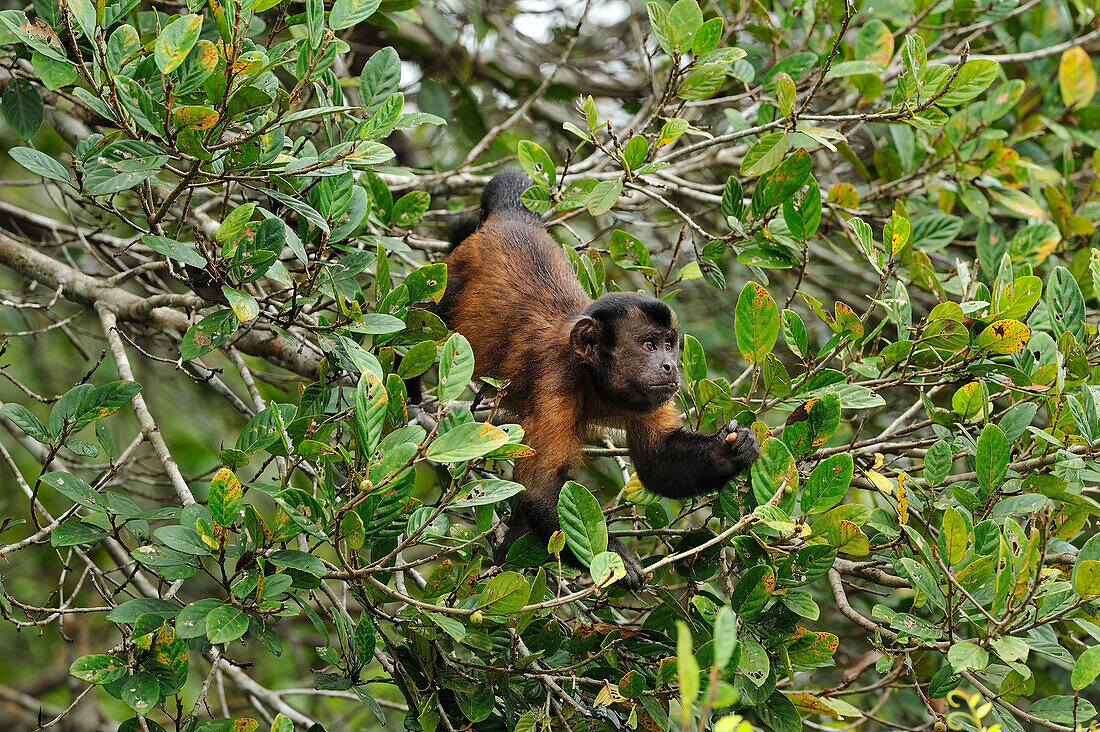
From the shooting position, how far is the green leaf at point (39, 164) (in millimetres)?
3236

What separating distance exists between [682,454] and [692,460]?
114mm

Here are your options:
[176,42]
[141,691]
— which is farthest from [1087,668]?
[176,42]

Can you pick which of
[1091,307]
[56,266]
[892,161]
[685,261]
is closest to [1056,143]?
[892,161]

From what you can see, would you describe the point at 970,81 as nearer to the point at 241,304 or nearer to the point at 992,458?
the point at 992,458

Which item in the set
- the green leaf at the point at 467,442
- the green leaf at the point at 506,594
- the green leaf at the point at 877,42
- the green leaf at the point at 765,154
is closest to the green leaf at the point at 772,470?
the green leaf at the point at 506,594

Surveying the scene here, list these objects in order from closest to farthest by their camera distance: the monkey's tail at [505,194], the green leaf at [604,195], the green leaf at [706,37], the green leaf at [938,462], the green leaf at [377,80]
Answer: the green leaf at [938,462]
the green leaf at [377,80]
the green leaf at [604,195]
the green leaf at [706,37]
the monkey's tail at [505,194]

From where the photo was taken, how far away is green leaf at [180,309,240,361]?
3236 millimetres

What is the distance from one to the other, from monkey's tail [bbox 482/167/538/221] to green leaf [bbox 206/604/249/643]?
3.11m

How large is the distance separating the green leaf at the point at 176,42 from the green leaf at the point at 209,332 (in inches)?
34.6

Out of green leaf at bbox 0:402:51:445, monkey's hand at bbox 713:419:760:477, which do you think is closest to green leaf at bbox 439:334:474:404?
monkey's hand at bbox 713:419:760:477

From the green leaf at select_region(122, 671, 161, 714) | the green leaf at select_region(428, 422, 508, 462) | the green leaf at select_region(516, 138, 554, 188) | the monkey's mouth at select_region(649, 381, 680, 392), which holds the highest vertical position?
the green leaf at select_region(516, 138, 554, 188)

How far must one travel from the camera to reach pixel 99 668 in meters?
2.76

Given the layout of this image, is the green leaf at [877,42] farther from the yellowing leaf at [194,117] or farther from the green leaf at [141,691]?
the green leaf at [141,691]

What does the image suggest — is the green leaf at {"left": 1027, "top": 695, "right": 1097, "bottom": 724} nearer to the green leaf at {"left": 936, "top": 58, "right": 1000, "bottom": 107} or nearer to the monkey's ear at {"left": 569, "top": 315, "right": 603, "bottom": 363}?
the monkey's ear at {"left": 569, "top": 315, "right": 603, "bottom": 363}
